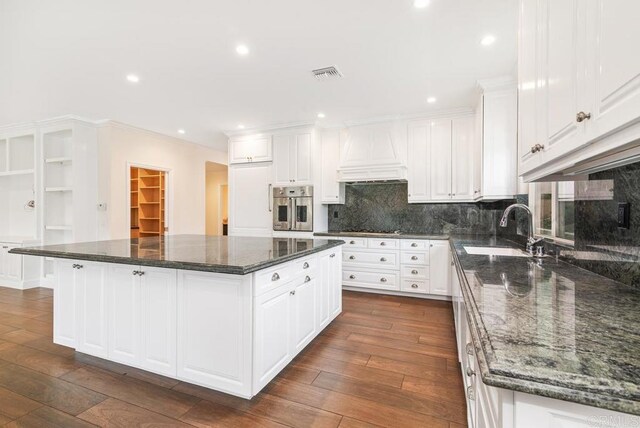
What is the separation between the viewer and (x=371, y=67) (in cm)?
286

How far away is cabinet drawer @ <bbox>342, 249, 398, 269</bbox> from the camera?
4.09m

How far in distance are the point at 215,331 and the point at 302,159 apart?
10.4ft

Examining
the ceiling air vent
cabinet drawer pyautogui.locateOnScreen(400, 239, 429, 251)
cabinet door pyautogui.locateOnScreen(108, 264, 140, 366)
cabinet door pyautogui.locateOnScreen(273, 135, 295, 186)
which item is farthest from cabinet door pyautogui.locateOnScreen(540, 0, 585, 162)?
cabinet door pyautogui.locateOnScreen(273, 135, 295, 186)

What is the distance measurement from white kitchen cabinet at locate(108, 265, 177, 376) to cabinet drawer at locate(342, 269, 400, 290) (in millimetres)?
2739

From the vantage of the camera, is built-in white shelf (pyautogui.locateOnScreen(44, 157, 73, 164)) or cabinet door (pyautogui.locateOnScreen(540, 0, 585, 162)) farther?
built-in white shelf (pyautogui.locateOnScreen(44, 157, 73, 164))

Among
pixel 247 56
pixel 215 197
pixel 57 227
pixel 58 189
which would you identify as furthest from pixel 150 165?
pixel 215 197

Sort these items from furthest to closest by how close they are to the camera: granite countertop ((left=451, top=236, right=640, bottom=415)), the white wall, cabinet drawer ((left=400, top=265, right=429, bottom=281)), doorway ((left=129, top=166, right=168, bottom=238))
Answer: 1. doorway ((left=129, top=166, right=168, bottom=238))
2. the white wall
3. cabinet drawer ((left=400, top=265, right=429, bottom=281))
4. granite countertop ((left=451, top=236, right=640, bottom=415))

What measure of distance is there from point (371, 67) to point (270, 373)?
273 cm

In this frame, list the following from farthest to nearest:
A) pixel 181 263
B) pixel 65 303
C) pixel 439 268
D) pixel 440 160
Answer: pixel 440 160 < pixel 439 268 < pixel 65 303 < pixel 181 263

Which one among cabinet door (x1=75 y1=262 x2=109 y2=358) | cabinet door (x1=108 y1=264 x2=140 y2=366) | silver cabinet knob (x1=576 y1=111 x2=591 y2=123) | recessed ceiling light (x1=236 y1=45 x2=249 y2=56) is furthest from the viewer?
recessed ceiling light (x1=236 y1=45 x2=249 y2=56)

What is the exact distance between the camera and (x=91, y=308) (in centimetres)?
228

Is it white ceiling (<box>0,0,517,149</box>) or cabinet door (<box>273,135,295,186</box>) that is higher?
white ceiling (<box>0,0,517,149</box>)

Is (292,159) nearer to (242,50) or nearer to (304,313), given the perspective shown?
(242,50)

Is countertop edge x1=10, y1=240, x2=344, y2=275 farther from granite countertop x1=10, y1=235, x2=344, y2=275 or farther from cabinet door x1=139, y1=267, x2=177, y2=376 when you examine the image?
cabinet door x1=139, y1=267, x2=177, y2=376
